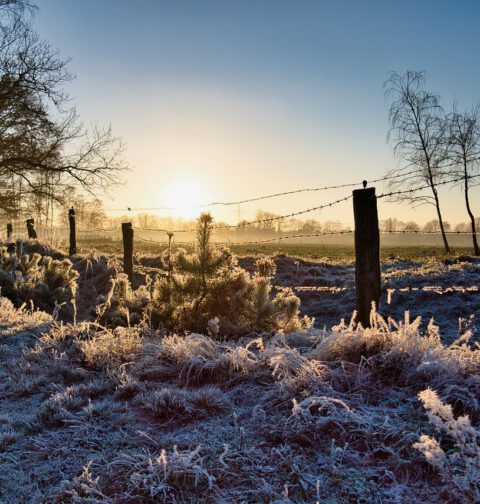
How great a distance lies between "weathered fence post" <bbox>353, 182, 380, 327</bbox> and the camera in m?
5.07

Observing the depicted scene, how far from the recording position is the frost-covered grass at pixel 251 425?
2.12 metres

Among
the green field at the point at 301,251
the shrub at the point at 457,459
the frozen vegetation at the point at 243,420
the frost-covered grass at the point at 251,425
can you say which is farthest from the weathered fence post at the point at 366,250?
the green field at the point at 301,251

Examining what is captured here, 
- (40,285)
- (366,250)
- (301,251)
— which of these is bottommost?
(301,251)

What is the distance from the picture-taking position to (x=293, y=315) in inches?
238

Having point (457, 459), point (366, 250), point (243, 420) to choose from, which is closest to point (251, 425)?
point (243, 420)

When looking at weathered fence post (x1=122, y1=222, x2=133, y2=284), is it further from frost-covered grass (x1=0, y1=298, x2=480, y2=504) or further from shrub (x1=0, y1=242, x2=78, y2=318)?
frost-covered grass (x1=0, y1=298, x2=480, y2=504)

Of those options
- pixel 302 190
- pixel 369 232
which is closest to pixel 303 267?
pixel 302 190

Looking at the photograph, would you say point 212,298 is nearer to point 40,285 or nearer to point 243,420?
point 243,420

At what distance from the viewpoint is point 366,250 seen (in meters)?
5.05

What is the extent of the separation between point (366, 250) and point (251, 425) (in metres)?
2.84

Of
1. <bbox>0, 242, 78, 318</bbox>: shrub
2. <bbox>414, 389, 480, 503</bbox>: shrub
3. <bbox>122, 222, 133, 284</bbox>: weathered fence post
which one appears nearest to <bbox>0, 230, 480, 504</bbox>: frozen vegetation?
<bbox>414, 389, 480, 503</bbox>: shrub

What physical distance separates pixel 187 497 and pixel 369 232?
3.66 metres

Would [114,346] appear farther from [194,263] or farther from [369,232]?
[369,232]

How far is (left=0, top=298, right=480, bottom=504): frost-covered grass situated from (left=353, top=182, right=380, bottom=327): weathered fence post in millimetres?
1175
